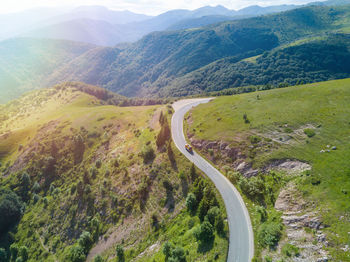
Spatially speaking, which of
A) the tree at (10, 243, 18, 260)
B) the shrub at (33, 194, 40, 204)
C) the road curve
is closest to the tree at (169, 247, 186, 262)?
the road curve

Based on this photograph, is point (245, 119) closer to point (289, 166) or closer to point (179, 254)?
point (289, 166)

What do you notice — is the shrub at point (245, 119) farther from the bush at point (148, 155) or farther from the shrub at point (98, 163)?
the shrub at point (98, 163)

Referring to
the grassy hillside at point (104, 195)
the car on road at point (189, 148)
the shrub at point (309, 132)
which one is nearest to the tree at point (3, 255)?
the grassy hillside at point (104, 195)

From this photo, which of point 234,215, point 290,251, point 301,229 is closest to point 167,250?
point 234,215

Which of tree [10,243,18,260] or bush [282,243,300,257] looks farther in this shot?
tree [10,243,18,260]

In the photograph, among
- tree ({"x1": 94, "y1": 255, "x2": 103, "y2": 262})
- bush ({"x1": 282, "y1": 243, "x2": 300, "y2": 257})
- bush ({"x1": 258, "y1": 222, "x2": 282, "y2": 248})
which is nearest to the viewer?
→ bush ({"x1": 282, "y1": 243, "x2": 300, "y2": 257})

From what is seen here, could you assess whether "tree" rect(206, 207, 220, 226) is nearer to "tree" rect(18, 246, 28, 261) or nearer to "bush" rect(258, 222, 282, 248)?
"bush" rect(258, 222, 282, 248)

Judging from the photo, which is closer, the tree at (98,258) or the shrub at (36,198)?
the tree at (98,258)
